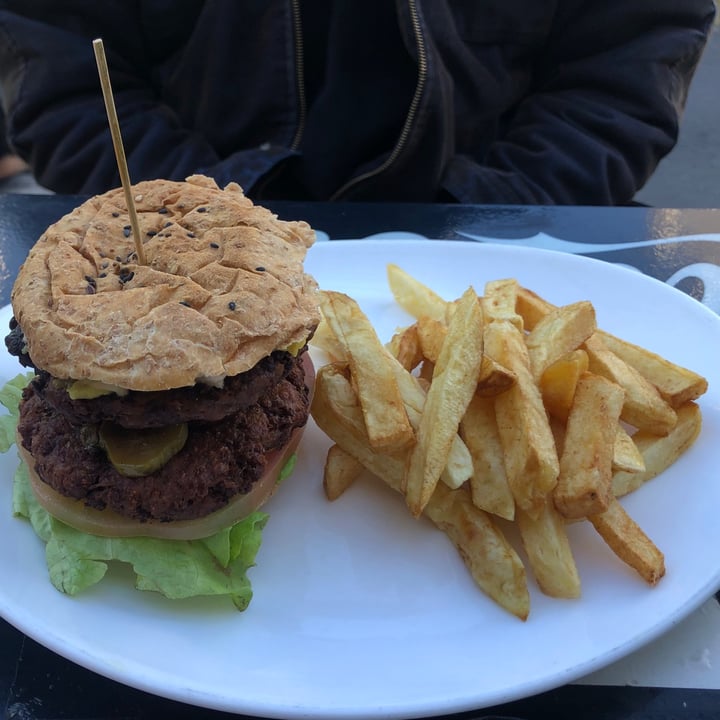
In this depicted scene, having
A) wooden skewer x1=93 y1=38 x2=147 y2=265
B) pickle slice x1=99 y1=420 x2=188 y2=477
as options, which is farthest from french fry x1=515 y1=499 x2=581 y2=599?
wooden skewer x1=93 y1=38 x2=147 y2=265

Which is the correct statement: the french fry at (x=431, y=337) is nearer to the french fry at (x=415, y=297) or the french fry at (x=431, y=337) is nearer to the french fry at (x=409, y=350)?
the french fry at (x=409, y=350)

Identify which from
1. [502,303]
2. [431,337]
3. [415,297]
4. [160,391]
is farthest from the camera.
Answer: [415,297]

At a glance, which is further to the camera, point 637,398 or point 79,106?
point 79,106

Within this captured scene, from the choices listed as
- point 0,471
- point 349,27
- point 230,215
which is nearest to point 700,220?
point 349,27

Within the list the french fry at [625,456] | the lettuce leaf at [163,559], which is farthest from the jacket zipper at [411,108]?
the lettuce leaf at [163,559]

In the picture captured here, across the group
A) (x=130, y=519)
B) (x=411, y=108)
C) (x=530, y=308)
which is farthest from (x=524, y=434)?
(x=411, y=108)

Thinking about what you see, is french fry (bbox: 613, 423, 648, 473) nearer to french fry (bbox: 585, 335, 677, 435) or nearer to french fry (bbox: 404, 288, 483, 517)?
french fry (bbox: 585, 335, 677, 435)

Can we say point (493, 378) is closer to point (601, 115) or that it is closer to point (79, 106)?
point (601, 115)
